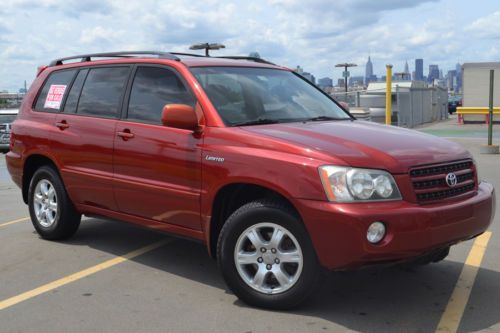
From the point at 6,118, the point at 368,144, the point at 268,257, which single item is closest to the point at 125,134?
the point at 268,257

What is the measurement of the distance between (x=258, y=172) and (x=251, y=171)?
Answer: 2.5 inches

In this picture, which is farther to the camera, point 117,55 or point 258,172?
point 117,55

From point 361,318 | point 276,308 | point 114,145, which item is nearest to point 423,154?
point 361,318

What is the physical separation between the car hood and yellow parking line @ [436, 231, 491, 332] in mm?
1016

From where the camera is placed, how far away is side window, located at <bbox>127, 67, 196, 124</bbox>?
15.9 ft

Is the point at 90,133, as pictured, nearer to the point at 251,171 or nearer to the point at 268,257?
the point at 251,171

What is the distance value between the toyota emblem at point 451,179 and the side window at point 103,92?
281 cm

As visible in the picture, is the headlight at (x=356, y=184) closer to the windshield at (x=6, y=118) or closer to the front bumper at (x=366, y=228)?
the front bumper at (x=366, y=228)

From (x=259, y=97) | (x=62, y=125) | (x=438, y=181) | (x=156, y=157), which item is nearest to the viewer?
(x=438, y=181)

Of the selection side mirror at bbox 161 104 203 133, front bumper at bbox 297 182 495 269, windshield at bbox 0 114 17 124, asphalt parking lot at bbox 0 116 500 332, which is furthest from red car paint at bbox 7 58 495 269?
windshield at bbox 0 114 17 124

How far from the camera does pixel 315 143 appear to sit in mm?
3984

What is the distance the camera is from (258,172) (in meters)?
4.04

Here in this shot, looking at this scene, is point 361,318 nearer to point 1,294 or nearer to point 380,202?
point 380,202

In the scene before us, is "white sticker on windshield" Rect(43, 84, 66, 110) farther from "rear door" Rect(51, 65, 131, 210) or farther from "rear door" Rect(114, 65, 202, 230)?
"rear door" Rect(114, 65, 202, 230)
